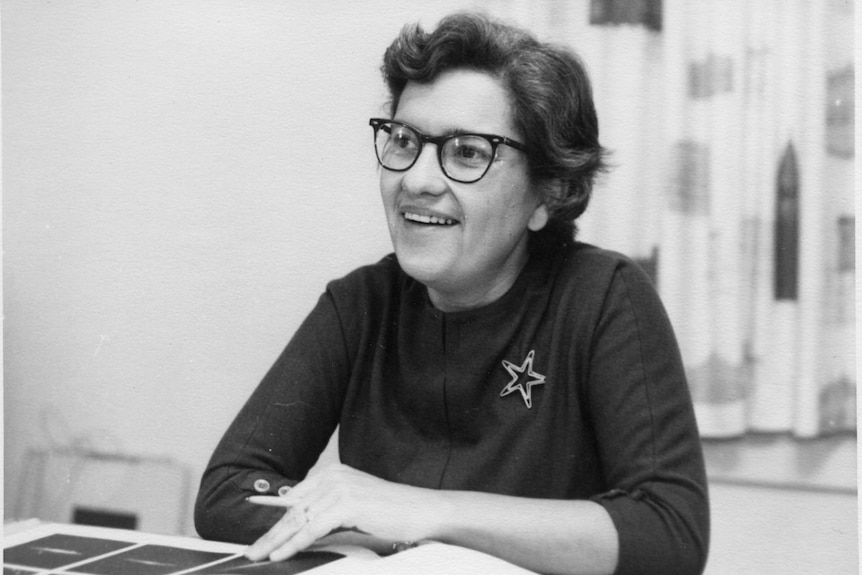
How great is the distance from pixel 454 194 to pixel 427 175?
0.16 feet

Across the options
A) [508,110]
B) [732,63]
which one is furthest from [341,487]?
[732,63]

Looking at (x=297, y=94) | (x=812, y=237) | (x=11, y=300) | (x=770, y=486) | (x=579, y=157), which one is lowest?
(x=770, y=486)

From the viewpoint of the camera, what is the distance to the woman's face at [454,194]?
1196 millimetres

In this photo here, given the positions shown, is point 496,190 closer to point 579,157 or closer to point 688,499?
point 579,157

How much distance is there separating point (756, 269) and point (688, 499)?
0.42 metres

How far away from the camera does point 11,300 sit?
1.38m

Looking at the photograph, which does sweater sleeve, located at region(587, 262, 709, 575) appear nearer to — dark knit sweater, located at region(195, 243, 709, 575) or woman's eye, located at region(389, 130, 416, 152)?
dark knit sweater, located at region(195, 243, 709, 575)

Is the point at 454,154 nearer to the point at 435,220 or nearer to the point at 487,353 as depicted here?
the point at 435,220

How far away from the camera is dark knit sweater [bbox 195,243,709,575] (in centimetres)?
108

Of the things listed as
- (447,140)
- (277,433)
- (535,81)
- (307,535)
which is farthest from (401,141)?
(307,535)

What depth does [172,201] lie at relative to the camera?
4.92ft

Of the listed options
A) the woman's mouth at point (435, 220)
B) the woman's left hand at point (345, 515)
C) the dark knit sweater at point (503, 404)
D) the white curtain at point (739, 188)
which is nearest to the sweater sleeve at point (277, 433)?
the dark knit sweater at point (503, 404)

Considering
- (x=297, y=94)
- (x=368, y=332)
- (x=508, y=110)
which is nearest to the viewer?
(x=508, y=110)

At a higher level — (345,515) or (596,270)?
(596,270)
